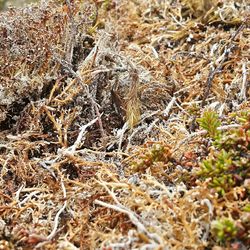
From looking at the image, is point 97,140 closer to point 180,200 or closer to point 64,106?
point 64,106

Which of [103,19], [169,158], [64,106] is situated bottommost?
[169,158]

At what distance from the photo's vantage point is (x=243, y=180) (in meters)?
1.22

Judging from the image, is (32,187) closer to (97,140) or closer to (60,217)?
(60,217)

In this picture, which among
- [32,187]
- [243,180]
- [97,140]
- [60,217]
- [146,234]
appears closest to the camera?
[146,234]

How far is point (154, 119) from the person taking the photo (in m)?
1.74

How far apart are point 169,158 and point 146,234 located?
330mm

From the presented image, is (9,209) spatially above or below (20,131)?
below

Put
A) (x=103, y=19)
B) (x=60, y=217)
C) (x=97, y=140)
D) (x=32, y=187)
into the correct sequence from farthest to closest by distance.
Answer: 1. (x=103, y=19)
2. (x=97, y=140)
3. (x=32, y=187)
4. (x=60, y=217)

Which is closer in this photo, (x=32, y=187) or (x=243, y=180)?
(x=243, y=180)

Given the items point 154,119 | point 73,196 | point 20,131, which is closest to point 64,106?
point 20,131

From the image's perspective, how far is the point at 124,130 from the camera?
5.44ft

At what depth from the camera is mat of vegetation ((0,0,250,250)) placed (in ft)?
3.89

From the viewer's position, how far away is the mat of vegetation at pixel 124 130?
1186 mm

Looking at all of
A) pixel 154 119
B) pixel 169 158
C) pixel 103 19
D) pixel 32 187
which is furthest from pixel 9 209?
pixel 103 19
